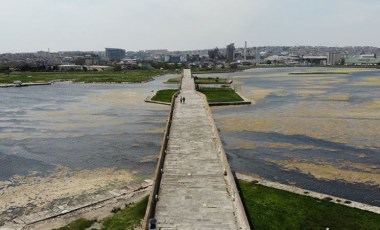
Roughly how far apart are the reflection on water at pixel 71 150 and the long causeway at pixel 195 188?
3628 millimetres

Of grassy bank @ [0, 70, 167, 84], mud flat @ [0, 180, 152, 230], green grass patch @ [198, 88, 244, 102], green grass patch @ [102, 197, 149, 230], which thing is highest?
grassy bank @ [0, 70, 167, 84]

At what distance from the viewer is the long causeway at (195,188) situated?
17.6 m

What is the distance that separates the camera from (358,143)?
36.8m

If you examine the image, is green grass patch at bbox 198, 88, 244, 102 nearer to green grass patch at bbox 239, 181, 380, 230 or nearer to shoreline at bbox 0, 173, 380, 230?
shoreline at bbox 0, 173, 380, 230

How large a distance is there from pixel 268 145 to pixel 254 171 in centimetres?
774

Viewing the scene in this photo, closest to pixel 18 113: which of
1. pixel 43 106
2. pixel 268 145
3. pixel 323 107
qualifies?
pixel 43 106

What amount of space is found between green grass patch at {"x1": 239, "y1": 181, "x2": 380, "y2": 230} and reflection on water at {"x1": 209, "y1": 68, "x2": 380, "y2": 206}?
3.03 meters

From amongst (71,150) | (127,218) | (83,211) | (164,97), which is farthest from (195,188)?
(164,97)

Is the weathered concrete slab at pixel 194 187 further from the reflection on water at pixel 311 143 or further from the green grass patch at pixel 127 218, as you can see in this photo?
the reflection on water at pixel 311 143

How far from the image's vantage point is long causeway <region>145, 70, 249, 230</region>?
1759cm

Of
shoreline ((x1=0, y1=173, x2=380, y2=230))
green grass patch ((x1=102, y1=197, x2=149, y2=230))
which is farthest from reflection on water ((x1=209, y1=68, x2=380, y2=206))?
green grass patch ((x1=102, y1=197, x2=149, y2=230))

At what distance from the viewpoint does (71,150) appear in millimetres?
35812

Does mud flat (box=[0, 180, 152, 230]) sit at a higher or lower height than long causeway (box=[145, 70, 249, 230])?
lower

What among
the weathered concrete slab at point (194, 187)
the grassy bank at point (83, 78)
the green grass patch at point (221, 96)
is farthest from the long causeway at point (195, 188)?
the grassy bank at point (83, 78)
